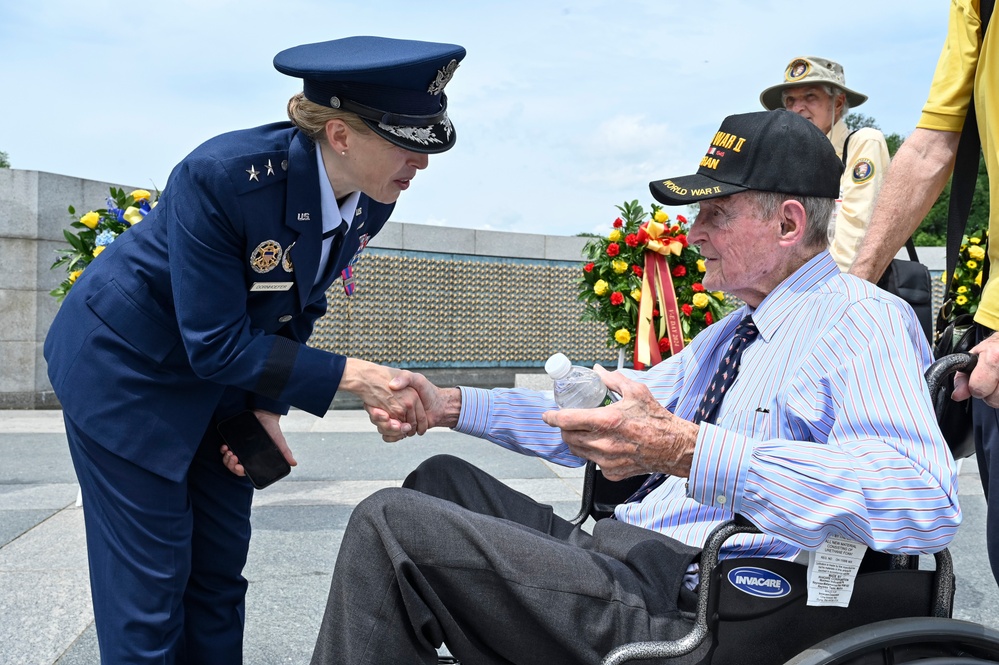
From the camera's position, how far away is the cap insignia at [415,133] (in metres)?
1.94

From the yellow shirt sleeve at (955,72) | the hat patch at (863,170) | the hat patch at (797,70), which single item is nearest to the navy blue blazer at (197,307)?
the yellow shirt sleeve at (955,72)

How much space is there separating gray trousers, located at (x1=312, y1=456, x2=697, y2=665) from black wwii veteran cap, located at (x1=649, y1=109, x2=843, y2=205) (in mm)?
856

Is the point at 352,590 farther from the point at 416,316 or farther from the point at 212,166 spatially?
the point at 416,316

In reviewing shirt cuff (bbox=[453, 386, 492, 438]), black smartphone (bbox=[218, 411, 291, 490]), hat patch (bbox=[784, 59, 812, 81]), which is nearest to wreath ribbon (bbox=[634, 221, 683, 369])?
hat patch (bbox=[784, 59, 812, 81])

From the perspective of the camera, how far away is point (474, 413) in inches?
85.0

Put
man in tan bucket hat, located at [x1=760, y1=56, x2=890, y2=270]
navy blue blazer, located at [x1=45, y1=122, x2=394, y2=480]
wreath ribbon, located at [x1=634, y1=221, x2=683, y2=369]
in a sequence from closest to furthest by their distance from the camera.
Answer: navy blue blazer, located at [x1=45, y1=122, x2=394, y2=480] < man in tan bucket hat, located at [x1=760, y1=56, x2=890, y2=270] < wreath ribbon, located at [x1=634, y1=221, x2=683, y2=369]

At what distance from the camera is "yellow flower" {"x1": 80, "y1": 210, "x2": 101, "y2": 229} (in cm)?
494

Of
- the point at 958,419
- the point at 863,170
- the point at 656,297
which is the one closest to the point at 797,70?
the point at 863,170

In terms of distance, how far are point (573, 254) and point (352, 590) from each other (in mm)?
10174

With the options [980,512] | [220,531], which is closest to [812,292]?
[220,531]

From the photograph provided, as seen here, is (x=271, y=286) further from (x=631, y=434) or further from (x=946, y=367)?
(x=946, y=367)

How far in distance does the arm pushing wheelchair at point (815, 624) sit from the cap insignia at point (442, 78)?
1.14 meters

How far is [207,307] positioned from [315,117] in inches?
19.9

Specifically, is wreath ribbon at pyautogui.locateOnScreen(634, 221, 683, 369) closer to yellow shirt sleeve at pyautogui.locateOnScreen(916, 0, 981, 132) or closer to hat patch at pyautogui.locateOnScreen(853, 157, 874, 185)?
hat patch at pyautogui.locateOnScreen(853, 157, 874, 185)
